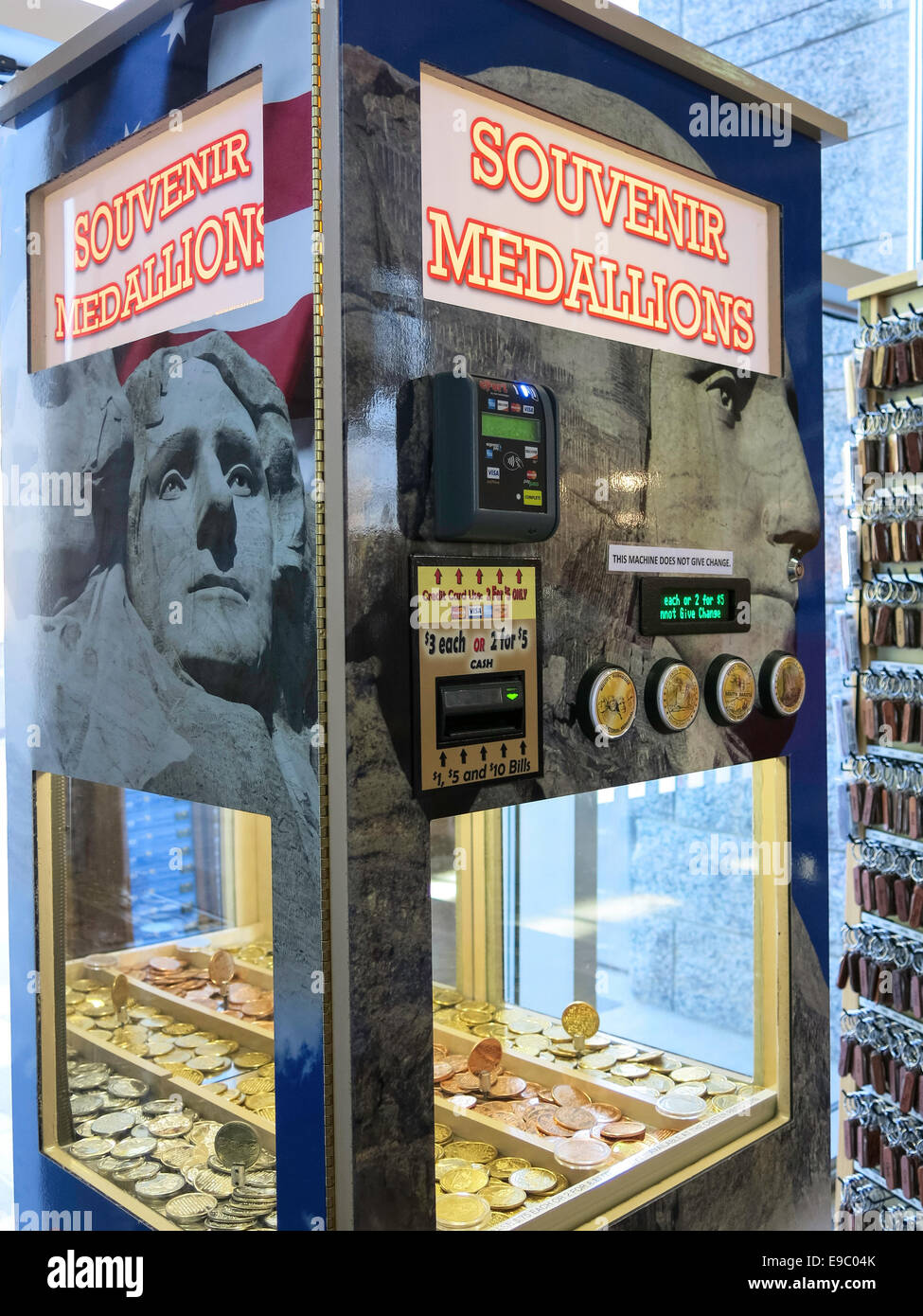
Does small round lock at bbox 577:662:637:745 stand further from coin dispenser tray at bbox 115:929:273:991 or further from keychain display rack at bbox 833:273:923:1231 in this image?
keychain display rack at bbox 833:273:923:1231

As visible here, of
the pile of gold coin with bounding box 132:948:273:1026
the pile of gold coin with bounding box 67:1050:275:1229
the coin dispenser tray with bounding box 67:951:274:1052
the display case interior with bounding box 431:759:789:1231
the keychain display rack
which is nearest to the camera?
the pile of gold coin with bounding box 67:1050:275:1229

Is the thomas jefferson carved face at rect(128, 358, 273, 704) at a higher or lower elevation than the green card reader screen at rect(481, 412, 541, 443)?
lower

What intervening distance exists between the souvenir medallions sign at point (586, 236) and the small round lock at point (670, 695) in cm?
58

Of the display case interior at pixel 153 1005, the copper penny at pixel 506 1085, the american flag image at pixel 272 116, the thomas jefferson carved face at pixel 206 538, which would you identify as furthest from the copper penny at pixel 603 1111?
the american flag image at pixel 272 116

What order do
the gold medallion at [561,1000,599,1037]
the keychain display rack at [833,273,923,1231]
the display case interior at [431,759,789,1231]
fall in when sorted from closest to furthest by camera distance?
1. the display case interior at [431,759,789,1231]
2. the gold medallion at [561,1000,599,1037]
3. the keychain display rack at [833,273,923,1231]

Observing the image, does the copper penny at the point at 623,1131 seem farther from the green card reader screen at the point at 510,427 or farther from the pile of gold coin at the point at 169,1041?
the green card reader screen at the point at 510,427

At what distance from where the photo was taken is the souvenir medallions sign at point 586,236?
5.19 feet

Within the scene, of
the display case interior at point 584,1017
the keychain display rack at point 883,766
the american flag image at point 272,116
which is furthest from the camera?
the keychain display rack at point 883,766


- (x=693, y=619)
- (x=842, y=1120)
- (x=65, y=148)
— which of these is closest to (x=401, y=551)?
(x=693, y=619)

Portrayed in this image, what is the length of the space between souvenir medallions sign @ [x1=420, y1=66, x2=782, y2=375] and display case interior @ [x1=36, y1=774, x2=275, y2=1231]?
3.10 ft

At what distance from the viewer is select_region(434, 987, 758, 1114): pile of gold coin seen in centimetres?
213

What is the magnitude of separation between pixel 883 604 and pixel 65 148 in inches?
103

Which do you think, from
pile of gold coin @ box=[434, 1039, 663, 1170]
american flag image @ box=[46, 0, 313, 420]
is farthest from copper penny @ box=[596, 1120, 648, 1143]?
american flag image @ box=[46, 0, 313, 420]

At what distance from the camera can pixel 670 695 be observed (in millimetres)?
1886
